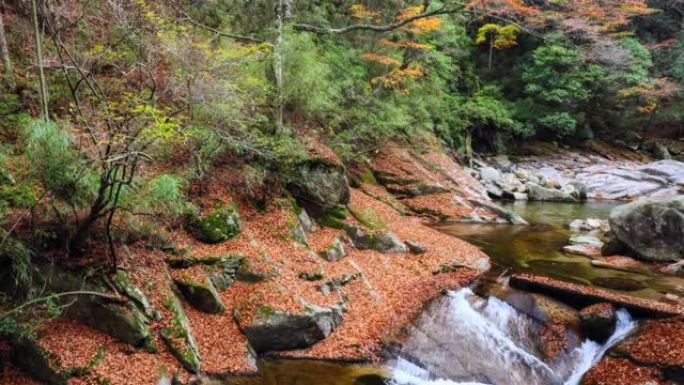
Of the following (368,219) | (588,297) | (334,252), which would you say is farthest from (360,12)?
(588,297)

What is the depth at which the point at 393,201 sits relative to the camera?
1644 centimetres

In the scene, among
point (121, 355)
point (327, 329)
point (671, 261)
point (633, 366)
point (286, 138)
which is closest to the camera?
point (121, 355)

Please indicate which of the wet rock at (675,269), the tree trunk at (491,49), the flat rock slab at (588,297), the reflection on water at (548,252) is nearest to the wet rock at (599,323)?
the flat rock slab at (588,297)

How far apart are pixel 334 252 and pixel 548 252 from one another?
732 cm

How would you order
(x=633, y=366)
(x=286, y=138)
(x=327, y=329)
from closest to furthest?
1. (x=633, y=366)
2. (x=327, y=329)
3. (x=286, y=138)

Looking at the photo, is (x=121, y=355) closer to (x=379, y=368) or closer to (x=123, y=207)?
(x=123, y=207)

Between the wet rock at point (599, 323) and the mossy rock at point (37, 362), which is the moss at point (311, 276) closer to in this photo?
the mossy rock at point (37, 362)

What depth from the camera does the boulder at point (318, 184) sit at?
36.0 ft

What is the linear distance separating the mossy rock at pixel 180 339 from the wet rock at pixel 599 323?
716 cm

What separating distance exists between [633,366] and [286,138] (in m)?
8.23

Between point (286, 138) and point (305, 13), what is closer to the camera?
point (286, 138)

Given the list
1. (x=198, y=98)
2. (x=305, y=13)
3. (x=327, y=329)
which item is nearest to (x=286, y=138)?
(x=198, y=98)

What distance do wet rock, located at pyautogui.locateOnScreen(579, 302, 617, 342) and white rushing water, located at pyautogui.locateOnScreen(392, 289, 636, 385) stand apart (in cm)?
12

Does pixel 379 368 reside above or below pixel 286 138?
below
